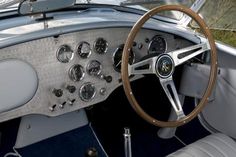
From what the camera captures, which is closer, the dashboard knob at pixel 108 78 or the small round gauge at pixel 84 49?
the small round gauge at pixel 84 49

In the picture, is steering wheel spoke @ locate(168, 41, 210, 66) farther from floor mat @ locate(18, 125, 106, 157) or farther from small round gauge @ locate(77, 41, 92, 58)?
floor mat @ locate(18, 125, 106, 157)

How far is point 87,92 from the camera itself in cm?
256

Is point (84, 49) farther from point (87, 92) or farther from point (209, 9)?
point (209, 9)

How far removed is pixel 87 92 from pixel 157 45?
541 millimetres

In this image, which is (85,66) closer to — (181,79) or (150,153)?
(181,79)

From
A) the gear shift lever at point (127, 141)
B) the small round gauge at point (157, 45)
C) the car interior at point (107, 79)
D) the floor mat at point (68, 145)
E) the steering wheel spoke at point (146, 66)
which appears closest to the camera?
the car interior at point (107, 79)

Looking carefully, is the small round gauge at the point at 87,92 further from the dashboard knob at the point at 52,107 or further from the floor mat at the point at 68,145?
the floor mat at the point at 68,145

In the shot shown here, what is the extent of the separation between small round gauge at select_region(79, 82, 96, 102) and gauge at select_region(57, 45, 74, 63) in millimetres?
203

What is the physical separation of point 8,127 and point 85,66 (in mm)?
716

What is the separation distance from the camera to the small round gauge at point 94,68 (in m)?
2.51

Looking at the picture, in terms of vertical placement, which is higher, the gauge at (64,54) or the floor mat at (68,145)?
the gauge at (64,54)

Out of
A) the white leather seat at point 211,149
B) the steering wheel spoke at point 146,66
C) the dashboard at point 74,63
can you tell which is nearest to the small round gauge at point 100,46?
the dashboard at point 74,63

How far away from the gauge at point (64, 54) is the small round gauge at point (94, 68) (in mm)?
134

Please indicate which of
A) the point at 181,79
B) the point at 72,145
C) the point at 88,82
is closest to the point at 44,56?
the point at 88,82
